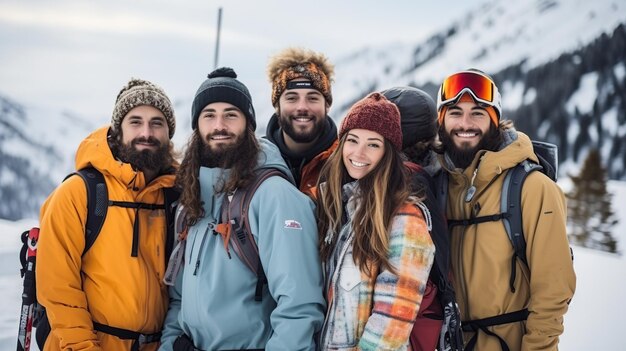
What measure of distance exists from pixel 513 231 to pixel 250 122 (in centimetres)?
188

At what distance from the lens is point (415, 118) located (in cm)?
387

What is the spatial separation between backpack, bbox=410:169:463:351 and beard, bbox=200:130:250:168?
1.17m

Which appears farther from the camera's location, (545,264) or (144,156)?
(144,156)

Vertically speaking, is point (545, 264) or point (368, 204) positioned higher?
point (368, 204)

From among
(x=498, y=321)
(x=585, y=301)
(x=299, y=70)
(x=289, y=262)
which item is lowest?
(x=585, y=301)

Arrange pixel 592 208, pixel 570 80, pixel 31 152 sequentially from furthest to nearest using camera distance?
pixel 31 152
pixel 570 80
pixel 592 208

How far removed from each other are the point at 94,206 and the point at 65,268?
42 cm

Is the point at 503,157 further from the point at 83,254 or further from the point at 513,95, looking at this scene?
the point at 513,95

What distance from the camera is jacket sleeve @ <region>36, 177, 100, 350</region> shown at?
10.2 ft

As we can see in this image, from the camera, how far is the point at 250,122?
3.56 meters

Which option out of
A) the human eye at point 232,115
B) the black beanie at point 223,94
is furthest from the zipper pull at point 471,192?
the human eye at point 232,115

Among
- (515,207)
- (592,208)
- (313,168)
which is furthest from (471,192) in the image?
(592,208)

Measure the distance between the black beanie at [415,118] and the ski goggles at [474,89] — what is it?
260 millimetres

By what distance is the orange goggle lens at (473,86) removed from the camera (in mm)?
3588
